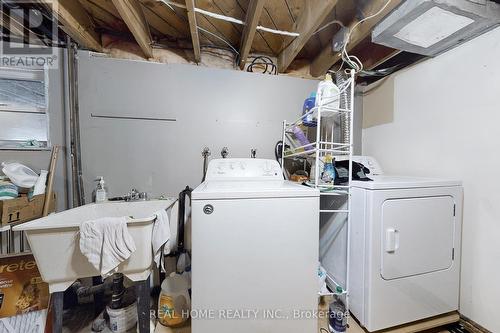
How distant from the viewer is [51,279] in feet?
3.58

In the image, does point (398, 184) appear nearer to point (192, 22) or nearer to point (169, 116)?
point (192, 22)

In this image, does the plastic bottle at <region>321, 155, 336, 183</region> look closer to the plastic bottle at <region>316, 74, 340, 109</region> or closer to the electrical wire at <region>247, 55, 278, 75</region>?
the plastic bottle at <region>316, 74, 340, 109</region>

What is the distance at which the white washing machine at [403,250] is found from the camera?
1.22 meters

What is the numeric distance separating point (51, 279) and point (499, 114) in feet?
9.45

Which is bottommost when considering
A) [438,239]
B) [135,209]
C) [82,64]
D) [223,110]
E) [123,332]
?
[123,332]

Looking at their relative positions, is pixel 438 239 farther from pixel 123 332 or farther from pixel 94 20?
pixel 94 20

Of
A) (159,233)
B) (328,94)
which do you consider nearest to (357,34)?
(328,94)

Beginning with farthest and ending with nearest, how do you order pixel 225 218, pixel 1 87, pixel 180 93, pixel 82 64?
1. pixel 180 93
2. pixel 82 64
3. pixel 1 87
4. pixel 225 218

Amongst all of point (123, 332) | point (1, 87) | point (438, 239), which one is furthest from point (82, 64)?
point (438, 239)

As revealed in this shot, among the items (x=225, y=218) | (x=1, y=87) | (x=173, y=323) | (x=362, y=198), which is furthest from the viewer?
(x=1, y=87)

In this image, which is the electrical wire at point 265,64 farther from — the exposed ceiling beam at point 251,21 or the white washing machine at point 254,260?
the white washing machine at point 254,260

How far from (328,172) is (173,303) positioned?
144cm

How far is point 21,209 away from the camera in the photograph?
1.41 m

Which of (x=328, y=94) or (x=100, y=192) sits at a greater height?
(x=328, y=94)
